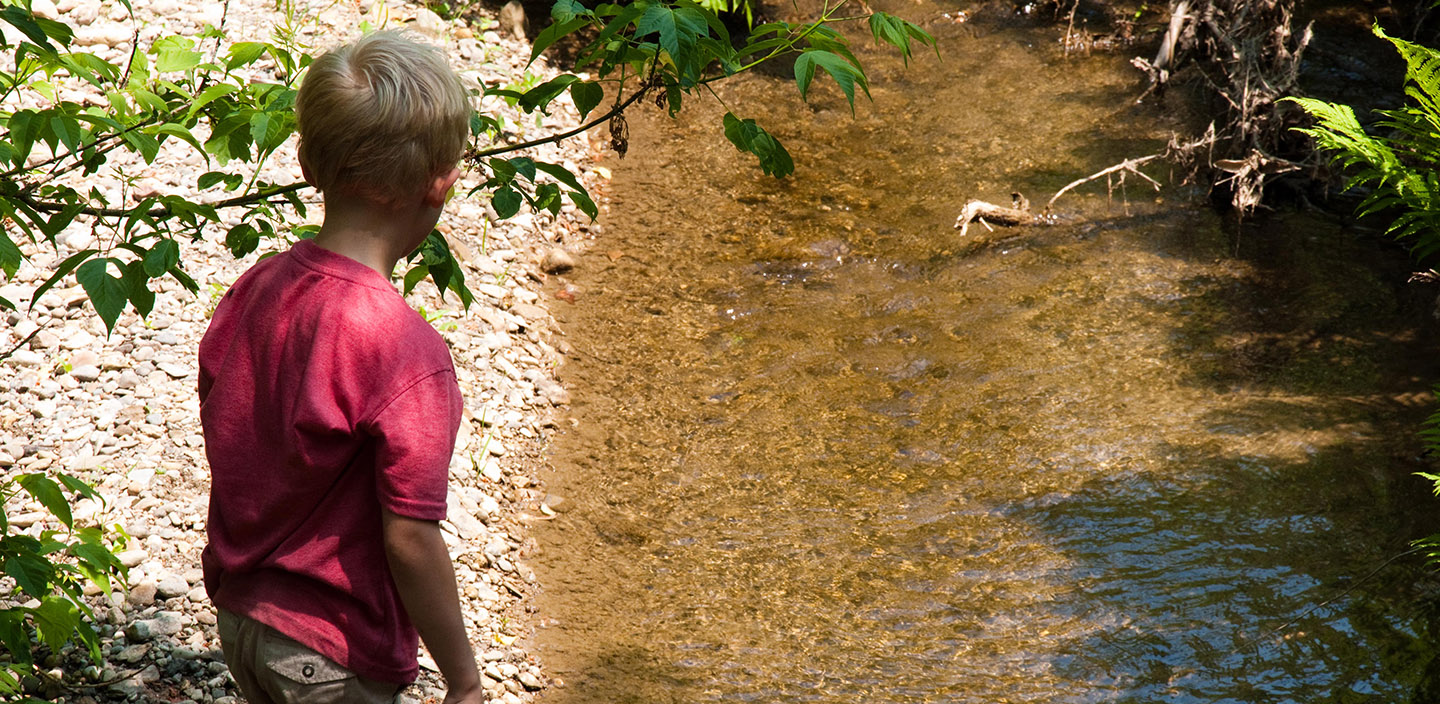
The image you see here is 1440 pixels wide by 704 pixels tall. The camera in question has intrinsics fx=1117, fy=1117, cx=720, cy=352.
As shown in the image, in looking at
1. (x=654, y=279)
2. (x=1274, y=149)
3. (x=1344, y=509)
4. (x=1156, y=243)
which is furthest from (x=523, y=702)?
(x=1274, y=149)

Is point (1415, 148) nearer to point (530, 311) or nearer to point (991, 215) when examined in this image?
point (991, 215)

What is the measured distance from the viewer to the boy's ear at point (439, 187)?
173 cm

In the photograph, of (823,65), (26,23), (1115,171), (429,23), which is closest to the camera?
(26,23)

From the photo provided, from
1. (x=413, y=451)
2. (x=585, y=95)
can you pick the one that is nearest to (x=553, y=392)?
(x=585, y=95)

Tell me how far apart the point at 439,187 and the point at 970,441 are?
3.47 metres

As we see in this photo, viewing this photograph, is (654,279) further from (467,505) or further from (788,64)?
(788,64)

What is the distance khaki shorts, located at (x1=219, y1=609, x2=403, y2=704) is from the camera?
1712 mm

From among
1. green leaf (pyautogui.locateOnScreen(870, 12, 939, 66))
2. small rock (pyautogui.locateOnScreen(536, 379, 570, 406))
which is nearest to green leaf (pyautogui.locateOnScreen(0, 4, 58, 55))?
green leaf (pyautogui.locateOnScreen(870, 12, 939, 66))

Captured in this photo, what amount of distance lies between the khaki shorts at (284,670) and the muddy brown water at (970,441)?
6.17ft

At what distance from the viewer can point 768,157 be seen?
2.53 meters

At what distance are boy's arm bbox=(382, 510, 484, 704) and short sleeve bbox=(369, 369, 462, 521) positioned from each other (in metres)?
0.03

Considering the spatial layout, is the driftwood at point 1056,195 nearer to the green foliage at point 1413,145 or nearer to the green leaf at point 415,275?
the green foliage at point 1413,145

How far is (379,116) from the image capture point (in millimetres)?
1626

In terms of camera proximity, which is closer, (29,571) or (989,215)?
(29,571)
